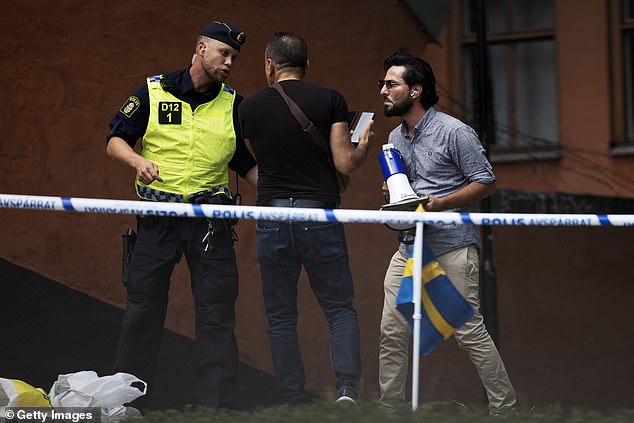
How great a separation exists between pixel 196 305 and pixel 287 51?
115cm

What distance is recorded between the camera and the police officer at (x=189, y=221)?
18.5ft

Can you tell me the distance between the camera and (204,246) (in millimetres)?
5637

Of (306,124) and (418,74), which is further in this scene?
(418,74)

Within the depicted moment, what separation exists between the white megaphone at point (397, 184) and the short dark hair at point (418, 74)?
0.38 m

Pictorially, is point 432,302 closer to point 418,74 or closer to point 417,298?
point 417,298

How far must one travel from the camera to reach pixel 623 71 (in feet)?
46.6

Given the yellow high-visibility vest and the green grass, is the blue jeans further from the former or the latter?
the green grass

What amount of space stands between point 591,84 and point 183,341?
8.65 m

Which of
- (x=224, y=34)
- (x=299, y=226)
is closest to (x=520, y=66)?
(x=224, y=34)

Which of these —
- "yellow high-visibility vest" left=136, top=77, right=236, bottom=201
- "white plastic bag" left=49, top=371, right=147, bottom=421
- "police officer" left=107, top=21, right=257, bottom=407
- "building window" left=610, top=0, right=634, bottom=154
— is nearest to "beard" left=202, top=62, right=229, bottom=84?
"police officer" left=107, top=21, right=257, bottom=407

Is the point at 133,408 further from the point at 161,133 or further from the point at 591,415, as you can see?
the point at 591,415

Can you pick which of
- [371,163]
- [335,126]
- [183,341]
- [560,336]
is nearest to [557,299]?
[560,336]

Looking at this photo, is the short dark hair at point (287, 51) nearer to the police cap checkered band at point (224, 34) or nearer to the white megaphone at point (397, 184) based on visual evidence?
the police cap checkered band at point (224, 34)

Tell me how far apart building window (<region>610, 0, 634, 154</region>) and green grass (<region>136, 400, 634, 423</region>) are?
31.2ft
